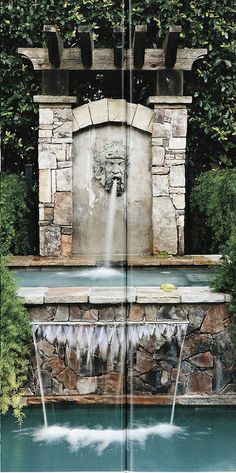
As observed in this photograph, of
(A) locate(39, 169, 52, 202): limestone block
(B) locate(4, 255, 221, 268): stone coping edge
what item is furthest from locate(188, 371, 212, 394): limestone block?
(A) locate(39, 169, 52, 202): limestone block

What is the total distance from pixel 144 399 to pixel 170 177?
161cm

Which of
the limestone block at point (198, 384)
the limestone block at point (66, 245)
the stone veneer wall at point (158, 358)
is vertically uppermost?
the limestone block at point (66, 245)

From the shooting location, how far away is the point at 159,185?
177 inches

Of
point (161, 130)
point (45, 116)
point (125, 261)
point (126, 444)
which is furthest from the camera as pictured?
point (161, 130)

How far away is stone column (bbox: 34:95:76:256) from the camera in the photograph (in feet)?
13.9

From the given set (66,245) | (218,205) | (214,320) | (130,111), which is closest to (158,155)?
(130,111)

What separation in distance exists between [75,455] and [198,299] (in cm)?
125

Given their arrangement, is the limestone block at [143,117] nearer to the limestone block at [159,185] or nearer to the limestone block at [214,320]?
the limestone block at [159,185]

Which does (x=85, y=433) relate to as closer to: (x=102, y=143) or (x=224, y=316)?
(x=224, y=316)

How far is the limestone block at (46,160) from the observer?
4324 millimetres

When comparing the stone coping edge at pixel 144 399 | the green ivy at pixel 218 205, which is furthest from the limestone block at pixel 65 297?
the green ivy at pixel 218 205

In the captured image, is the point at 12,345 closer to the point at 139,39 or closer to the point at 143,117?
the point at 143,117

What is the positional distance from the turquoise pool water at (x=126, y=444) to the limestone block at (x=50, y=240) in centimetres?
105

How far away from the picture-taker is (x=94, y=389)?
12.8ft
